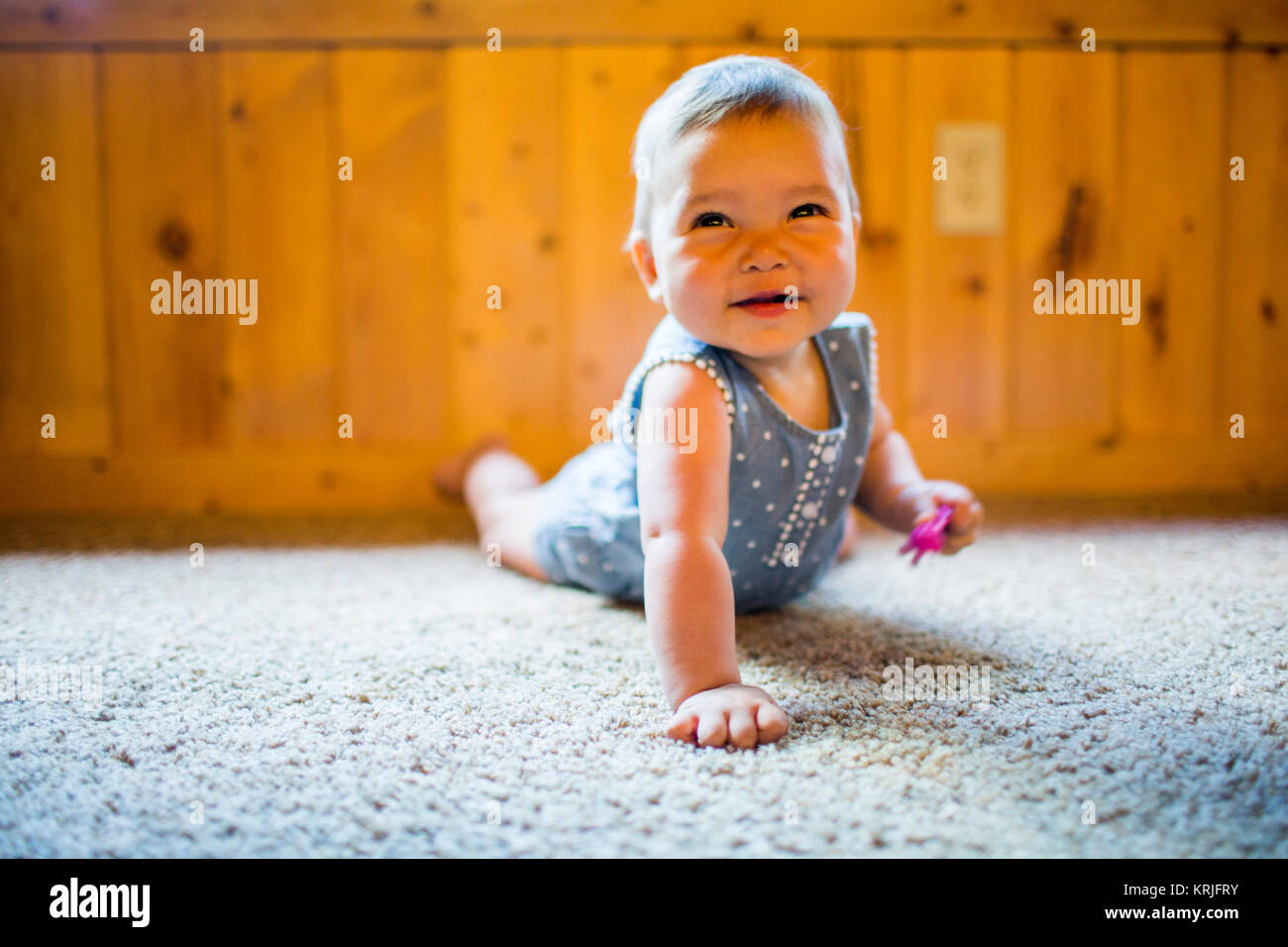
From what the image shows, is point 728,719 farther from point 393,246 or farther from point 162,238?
point 162,238

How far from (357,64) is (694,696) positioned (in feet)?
3.89

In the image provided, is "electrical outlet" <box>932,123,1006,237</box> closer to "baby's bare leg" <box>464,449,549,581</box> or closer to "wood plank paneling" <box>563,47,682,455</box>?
"wood plank paneling" <box>563,47,682,455</box>

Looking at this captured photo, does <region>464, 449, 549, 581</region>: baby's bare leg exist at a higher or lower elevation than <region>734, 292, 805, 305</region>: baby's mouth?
lower

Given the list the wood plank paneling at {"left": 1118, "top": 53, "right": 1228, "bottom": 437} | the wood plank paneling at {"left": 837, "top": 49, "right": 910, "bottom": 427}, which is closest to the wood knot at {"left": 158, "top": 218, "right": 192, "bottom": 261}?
the wood plank paneling at {"left": 837, "top": 49, "right": 910, "bottom": 427}

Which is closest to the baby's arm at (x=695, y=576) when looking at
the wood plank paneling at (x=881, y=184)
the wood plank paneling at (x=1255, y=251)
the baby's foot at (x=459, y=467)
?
the baby's foot at (x=459, y=467)

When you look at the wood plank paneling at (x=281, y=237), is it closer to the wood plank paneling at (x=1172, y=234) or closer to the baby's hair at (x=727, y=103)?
the baby's hair at (x=727, y=103)

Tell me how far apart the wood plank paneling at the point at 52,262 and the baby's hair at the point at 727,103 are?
39.7 inches

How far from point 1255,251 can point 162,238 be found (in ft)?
5.56

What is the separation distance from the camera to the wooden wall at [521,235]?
1.39m

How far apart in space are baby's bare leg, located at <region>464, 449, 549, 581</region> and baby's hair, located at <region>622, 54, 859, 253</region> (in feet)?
1.39

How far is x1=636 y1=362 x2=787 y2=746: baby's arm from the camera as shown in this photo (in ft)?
1.97

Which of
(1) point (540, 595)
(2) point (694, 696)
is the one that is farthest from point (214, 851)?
(1) point (540, 595)
